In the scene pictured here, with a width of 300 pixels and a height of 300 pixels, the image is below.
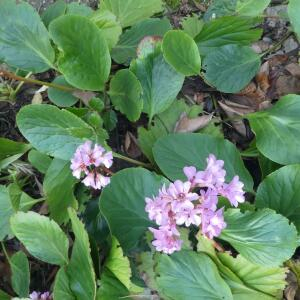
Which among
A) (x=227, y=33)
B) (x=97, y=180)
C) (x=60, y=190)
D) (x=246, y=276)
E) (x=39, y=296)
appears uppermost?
(x=227, y=33)

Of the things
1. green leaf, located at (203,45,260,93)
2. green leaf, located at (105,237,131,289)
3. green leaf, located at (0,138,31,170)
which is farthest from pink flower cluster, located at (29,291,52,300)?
green leaf, located at (203,45,260,93)

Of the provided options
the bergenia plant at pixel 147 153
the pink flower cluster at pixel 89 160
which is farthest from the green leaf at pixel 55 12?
the pink flower cluster at pixel 89 160

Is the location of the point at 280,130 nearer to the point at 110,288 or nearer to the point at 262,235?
the point at 262,235

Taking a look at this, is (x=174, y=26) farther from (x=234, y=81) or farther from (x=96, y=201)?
(x=96, y=201)

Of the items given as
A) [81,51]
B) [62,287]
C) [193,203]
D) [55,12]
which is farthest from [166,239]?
[55,12]

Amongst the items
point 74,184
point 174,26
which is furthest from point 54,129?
point 174,26

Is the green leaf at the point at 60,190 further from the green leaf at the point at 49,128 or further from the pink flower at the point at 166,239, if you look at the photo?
the pink flower at the point at 166,239
